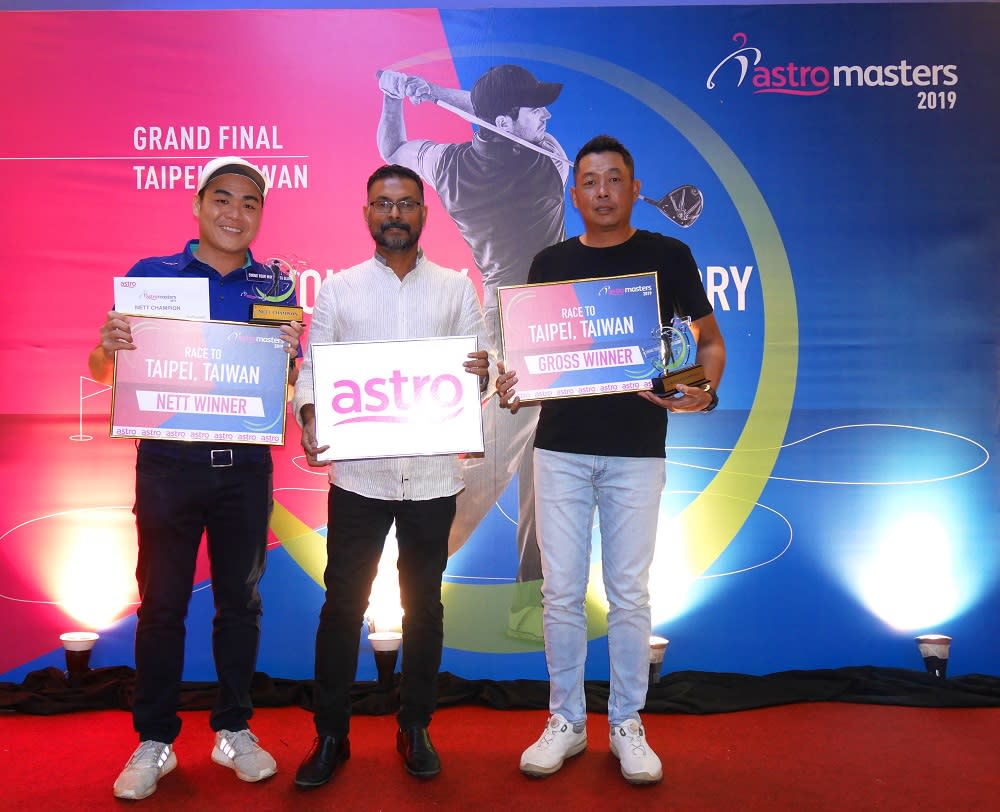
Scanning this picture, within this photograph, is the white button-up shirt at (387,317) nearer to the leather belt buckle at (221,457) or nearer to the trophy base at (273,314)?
the trophy base at (273,314)

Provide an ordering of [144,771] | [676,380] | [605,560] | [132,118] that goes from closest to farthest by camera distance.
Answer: [144,771]
[676,380]
[605,560]
[132,118]

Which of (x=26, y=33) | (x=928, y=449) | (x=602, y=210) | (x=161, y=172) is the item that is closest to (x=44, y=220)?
(x=161, y=172)

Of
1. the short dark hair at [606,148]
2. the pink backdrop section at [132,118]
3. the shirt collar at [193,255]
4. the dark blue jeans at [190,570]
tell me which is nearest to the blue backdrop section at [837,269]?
the pink backdrop section at [132,118]

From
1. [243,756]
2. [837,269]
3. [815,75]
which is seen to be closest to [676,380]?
[837,269]

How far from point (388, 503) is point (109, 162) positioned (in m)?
2.11

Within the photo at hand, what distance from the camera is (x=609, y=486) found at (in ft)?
8.26

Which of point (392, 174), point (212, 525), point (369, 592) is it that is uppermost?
point (392, 174)

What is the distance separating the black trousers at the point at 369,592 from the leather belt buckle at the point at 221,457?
12.4 inches

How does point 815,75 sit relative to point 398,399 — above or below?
above

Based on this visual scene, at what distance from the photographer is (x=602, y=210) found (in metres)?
2.52

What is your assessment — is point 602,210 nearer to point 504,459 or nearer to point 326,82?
point 504,459

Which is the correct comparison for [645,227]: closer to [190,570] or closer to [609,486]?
[609,486]

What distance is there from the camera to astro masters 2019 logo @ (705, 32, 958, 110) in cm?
350

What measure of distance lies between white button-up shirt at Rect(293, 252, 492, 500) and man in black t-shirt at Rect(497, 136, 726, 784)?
0.93ft
